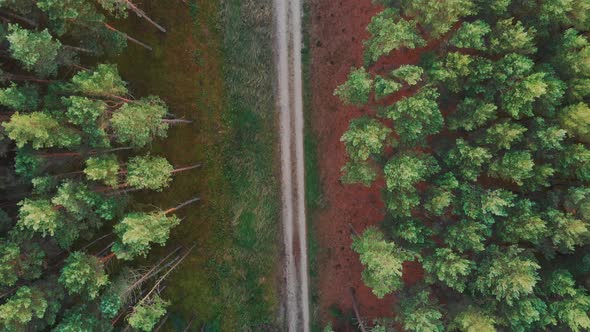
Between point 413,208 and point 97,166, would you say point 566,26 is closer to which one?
point 413,208

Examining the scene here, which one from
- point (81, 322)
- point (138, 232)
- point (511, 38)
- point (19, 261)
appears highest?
point (511, 38)

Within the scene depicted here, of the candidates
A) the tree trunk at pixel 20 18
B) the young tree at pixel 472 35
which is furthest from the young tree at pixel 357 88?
the tree trunk at pixel 20 18

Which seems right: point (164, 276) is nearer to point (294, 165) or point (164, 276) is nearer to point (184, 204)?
point (184, 204)

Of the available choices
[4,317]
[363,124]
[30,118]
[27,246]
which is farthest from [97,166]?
[363,124]

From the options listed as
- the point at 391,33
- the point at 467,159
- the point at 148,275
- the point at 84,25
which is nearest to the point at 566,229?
the point at 467,159

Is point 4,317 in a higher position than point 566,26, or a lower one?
lower

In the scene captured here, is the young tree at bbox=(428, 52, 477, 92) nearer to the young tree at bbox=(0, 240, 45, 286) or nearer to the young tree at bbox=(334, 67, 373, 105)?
the young tree at bbox=(334, 67, 373, 105)
